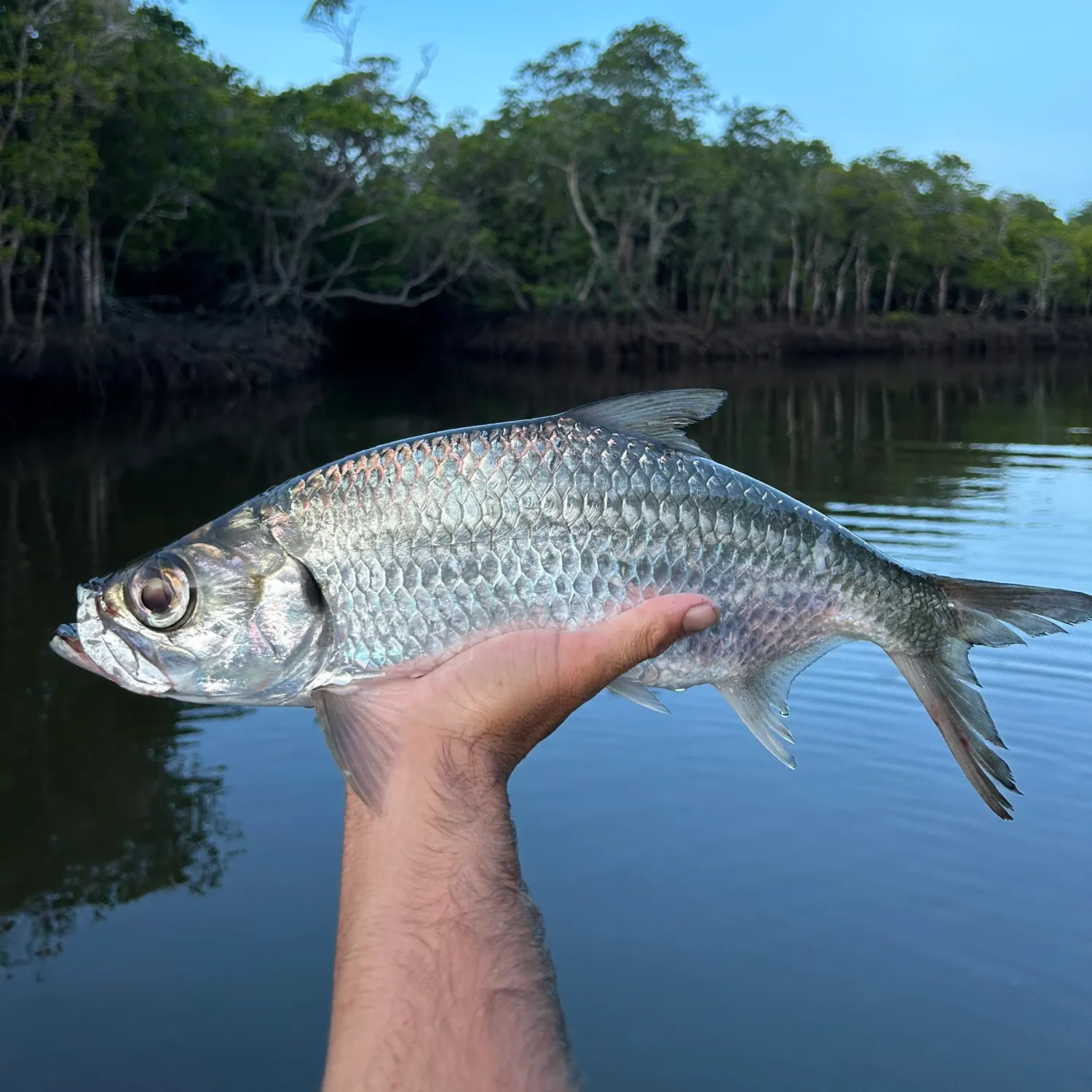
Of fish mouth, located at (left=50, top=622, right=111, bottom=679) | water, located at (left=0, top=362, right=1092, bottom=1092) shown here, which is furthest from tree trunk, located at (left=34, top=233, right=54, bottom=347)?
fish mouth, located at (left=50, top=622, right=111, bottom=679)

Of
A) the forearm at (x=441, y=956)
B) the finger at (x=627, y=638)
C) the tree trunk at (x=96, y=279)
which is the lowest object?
the forearm at (x=441, y=956)

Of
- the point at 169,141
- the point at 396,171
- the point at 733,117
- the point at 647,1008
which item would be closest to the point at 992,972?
the point at 647,1008

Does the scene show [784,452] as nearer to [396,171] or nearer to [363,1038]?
[363,1038]

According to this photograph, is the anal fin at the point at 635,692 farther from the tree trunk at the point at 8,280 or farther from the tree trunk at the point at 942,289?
the tree trunk at the point at 942,289

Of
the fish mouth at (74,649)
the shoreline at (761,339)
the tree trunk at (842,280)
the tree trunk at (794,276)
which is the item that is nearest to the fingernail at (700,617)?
the fish mouth at (74,649)

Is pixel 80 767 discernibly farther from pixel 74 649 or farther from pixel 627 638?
pixel 627 638

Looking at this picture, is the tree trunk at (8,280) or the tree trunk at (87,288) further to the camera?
the tree trunk at (87,288)

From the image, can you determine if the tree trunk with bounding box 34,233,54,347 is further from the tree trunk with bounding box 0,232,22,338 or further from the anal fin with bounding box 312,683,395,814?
the anal fin with bounding box 312,683,395,814

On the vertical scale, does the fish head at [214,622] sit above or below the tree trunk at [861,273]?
below
